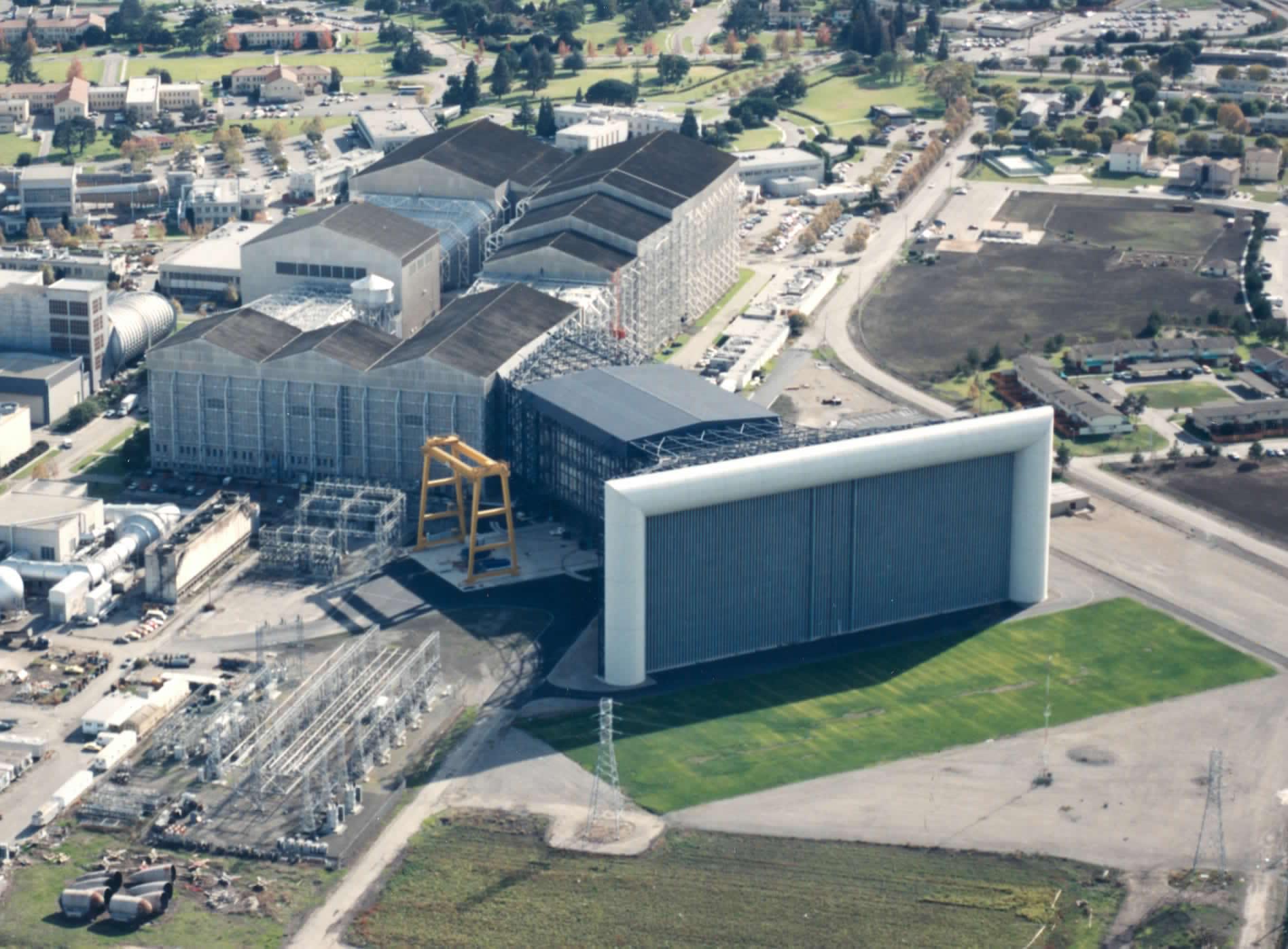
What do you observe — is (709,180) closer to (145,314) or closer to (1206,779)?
(145,314)

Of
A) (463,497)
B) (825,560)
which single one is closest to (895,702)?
(825,560)

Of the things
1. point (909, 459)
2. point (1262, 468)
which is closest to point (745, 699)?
point (909, 459)

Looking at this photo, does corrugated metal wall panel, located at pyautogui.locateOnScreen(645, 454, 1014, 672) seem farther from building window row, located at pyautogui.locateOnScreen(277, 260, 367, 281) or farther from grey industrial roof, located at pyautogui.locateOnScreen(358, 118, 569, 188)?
grey industrial roof, located at pyautogui.locateOnScreen(358, 118, 569, 188)

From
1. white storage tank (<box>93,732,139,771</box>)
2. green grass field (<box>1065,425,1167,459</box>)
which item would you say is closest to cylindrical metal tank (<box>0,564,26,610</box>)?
white storage tank (<box>93,732,139,771</box>)

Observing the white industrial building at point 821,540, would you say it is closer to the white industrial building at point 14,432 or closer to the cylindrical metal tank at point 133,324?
the white industrial building at point 14,432

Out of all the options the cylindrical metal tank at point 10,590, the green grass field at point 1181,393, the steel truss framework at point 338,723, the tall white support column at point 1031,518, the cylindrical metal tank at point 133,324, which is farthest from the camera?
the cylindrical metal tank at point 133,324

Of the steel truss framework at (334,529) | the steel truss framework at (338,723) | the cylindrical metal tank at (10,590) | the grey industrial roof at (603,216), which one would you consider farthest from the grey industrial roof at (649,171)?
the steel truss framework at (338,723)
